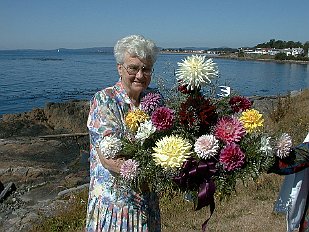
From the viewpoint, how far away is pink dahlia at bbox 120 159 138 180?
80.7 inches

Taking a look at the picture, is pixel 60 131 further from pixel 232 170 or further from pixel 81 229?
pixel 232 170

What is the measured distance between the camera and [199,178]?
2041mm

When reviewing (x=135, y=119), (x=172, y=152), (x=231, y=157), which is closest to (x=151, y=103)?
(x=135, y=119)

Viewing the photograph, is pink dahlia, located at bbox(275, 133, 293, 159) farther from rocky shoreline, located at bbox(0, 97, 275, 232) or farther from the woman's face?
rocky shoreline, located at bbox(0, 97, 275, 232)

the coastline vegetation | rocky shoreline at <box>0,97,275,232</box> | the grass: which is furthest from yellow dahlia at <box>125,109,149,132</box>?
the coastline vegetation

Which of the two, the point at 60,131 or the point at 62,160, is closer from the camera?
the point at 62,160

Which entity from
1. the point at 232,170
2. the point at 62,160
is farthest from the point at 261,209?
the point at 62,160

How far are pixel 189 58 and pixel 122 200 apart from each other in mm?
1031

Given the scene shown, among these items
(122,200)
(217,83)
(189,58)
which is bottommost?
(122,200)

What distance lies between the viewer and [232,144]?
1.98m

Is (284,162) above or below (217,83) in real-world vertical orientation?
below

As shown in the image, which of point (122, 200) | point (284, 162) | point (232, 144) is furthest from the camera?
point (122, 200)

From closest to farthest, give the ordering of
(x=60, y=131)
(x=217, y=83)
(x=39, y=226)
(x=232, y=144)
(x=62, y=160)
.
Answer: (x=232, y=144) → (x=217, y=83) → (x=39, y=226) → (x=62, y=160) → (x=60, y=131)

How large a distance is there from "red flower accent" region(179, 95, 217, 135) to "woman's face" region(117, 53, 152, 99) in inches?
19.6
